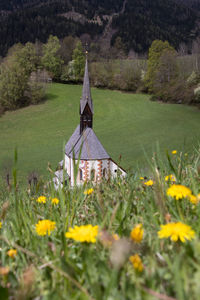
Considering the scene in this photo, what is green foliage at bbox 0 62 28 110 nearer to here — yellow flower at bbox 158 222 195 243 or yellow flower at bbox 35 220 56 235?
yellow flower at bbox 35 220 56 235

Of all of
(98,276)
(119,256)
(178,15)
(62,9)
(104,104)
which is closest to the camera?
(119,256)

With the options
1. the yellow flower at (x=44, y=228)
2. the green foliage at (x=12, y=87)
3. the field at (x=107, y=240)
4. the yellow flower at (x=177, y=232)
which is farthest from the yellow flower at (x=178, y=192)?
the green foliage at (x=12, y=87)

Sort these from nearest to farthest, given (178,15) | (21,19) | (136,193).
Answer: (136,193) < (21,19) < (178,15)

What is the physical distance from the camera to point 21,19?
116 metres

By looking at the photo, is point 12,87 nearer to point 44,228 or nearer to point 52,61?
point 52,61

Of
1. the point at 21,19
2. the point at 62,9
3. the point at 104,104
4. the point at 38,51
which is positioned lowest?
the point at 104,104

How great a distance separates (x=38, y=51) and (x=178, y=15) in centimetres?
12434

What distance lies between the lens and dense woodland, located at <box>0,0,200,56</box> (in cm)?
11000

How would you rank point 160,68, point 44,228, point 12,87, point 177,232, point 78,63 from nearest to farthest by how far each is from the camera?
point 177,232 → point 44,228 → point 12,87 → point 160,68 → point 78,63

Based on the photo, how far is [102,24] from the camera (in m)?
132

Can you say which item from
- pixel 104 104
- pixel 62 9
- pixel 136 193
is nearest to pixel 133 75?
pixel 104 104

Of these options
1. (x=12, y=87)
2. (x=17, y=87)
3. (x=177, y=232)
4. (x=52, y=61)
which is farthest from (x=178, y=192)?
(x=52, y=61)

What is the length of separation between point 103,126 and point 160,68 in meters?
18.1

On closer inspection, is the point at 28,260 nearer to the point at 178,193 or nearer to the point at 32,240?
the point at 32,240
